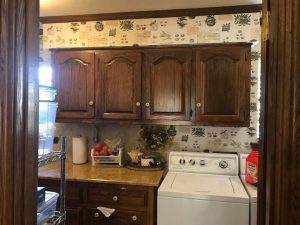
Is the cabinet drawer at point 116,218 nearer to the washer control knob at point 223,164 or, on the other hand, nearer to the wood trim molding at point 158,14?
the washer control knob at point 223,164

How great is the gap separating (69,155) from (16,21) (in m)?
2.38

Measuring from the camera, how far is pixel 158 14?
2.62 m

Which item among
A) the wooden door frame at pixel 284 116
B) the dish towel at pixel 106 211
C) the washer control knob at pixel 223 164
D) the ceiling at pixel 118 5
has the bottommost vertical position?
the dish towel at pixel 106 211

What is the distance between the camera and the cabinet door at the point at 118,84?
7.98 ft

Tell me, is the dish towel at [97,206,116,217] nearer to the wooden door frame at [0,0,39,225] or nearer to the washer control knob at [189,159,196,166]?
the washer control knob at [189,159,196,166]

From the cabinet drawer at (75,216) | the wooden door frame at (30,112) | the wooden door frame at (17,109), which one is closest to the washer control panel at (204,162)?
the cabinet drawer at (75,216)

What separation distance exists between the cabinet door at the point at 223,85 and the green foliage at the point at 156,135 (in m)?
0.45

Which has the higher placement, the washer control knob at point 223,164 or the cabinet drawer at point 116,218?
the washer control knob at point 223,164

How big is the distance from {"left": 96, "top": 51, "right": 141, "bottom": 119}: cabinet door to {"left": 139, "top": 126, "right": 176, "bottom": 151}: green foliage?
0.32 meters

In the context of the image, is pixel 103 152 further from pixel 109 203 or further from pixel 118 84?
pixel 118 84

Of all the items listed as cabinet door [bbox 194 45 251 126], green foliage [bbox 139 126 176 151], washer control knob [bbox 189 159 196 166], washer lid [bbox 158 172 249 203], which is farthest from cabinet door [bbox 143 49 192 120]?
washer lid [bbox 158 172 249 203]

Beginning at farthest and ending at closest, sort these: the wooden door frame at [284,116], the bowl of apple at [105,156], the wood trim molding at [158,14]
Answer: the bowl of apple at [105,156] → the wood trim molding at [158,14] → the wooden door frame at [284,116]

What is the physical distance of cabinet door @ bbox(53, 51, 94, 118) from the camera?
2512 millimetres

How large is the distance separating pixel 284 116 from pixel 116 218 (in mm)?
1819
